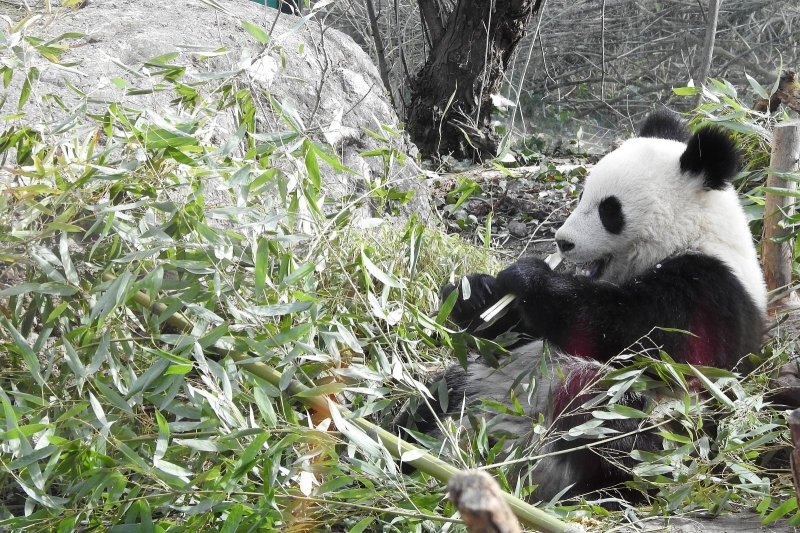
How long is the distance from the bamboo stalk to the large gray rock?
0.98 m

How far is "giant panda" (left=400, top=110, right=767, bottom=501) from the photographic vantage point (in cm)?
273

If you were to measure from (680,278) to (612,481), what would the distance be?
673 mm

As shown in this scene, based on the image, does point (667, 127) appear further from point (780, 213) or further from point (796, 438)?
point (796, 438)

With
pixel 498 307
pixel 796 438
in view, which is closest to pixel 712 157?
pixel 498 307

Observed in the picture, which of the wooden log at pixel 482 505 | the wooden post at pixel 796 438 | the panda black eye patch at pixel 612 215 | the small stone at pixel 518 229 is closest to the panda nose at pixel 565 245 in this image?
the panda black eye patch at pixel 612 215

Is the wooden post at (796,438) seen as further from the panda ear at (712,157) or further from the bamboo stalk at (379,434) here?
the panda ear at (712,157)

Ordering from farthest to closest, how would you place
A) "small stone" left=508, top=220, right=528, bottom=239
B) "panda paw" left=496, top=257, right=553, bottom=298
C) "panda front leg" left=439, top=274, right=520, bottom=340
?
"small stone" left=508, top=220, right=528, bottom=239
"panda front leg" left=439, top=274, right=520, bottom=340
"panda paw" left=496, top=257, right=553, bottom=298

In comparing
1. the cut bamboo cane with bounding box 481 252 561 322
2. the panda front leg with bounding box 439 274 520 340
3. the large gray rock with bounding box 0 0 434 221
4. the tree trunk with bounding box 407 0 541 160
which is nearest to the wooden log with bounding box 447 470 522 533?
the cut bamboo cane with bounding box 481 252 561 322

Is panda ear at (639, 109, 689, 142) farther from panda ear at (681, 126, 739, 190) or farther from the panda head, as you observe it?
panda ear at (681, 126, 739, 190)

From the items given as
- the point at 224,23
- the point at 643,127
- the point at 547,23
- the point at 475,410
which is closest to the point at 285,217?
the point at 475,410

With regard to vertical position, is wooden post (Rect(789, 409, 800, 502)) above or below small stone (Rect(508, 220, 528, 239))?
above

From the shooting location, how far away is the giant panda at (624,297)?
2.73 metres

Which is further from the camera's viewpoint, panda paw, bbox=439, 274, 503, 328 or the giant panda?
panda paw, bbox=439, 274, 503, 328

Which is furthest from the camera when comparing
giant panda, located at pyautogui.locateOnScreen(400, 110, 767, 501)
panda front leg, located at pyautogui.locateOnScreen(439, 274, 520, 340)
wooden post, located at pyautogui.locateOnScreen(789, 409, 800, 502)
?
panda front leg, located at pyautogui.locateOnScreen(439, 274, 520, 340)
